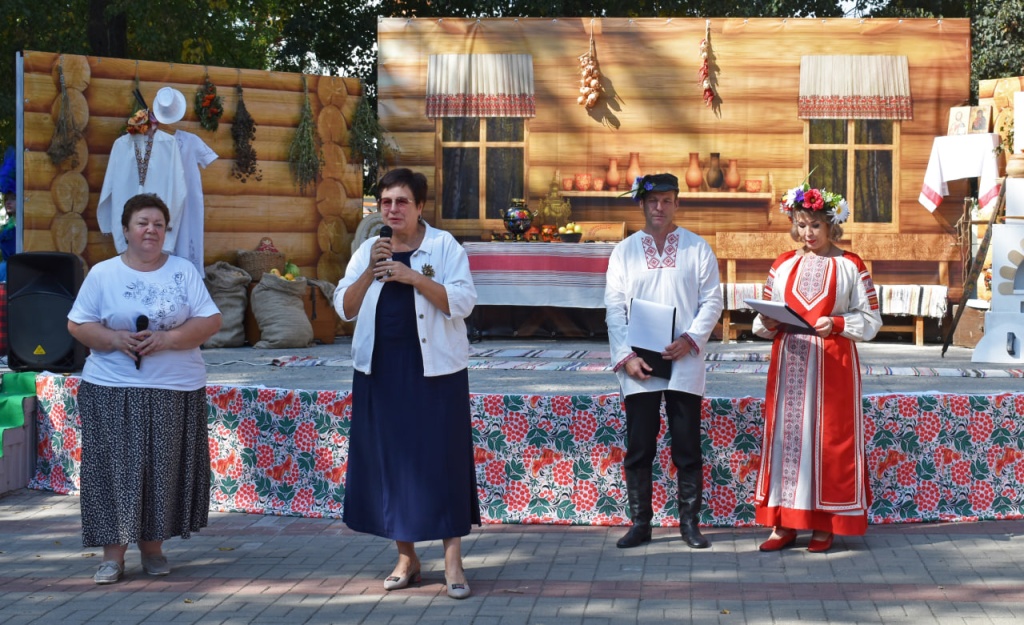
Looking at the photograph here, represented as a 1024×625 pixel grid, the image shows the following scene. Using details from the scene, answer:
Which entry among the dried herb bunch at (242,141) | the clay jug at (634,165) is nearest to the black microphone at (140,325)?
the dried herb bunch at (242,141)

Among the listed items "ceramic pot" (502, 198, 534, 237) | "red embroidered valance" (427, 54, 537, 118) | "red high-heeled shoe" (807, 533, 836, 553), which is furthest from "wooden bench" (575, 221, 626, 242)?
"red high-heeled shoe" (807, 533, 836, 553)

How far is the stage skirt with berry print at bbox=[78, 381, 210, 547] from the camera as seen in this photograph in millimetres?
4797

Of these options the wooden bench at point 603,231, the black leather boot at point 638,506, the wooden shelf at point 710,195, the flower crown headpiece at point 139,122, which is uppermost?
the flower crown headpiece at point 139,122

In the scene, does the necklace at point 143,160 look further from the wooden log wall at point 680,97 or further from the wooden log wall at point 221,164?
the wooden log wall at point 680,97

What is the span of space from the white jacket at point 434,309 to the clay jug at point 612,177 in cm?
786

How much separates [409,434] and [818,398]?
1.69m

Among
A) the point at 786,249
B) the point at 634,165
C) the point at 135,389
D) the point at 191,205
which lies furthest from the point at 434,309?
the point at 634,165

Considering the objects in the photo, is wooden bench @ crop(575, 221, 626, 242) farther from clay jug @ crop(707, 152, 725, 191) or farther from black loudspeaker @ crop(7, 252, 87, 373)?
black loudspeaker @ crop(7, 252, 87, 373)

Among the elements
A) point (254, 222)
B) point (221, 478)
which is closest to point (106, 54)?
point (254, 222)

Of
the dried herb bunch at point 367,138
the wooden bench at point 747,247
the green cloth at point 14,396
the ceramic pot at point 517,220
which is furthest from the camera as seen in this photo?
the wooden bench at point 747,247

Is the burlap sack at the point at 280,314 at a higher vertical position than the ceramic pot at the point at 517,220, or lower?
lower

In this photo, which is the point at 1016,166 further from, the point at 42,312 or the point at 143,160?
the point at 42,312

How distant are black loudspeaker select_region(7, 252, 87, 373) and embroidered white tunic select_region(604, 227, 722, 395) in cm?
308

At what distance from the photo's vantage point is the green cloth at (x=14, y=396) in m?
6.50
